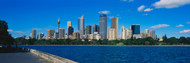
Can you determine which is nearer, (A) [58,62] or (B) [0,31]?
(A) [58,62]

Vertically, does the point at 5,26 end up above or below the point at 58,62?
above

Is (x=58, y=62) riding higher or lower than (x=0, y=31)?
lower

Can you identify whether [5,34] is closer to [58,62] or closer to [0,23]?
[0,23]

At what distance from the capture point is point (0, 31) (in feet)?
213

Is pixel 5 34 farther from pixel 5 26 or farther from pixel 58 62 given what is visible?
pixel 58 62

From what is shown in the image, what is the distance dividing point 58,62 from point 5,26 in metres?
58.4

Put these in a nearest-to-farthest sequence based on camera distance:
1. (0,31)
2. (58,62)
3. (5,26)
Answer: (58,62)
(0,31)
(5,26)

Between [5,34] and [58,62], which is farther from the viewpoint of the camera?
[5,34]

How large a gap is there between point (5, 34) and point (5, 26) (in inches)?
153

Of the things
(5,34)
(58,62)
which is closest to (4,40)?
(5,34)

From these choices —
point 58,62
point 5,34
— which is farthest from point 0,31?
point 58,62

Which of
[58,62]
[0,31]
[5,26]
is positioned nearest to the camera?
[58,62]

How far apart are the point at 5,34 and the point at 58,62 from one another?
55548mm

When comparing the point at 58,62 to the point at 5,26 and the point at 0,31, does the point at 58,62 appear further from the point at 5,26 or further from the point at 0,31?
the point at 5,26
